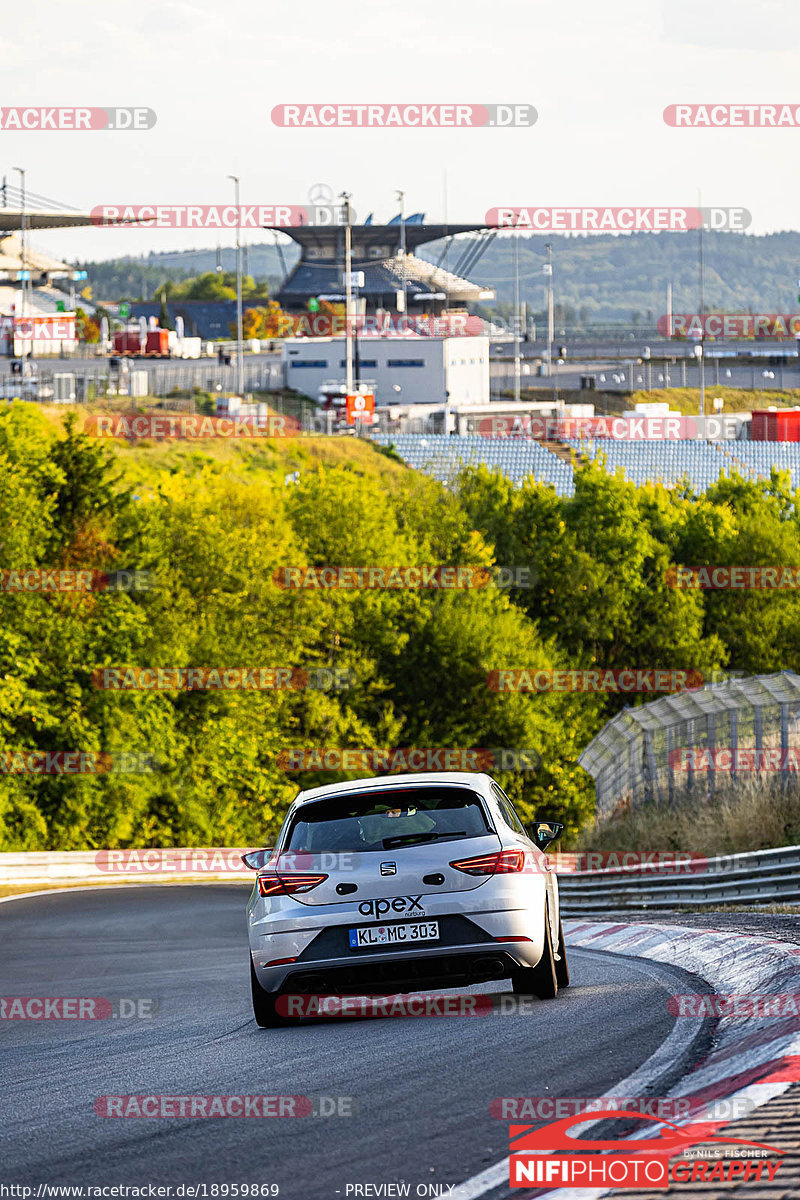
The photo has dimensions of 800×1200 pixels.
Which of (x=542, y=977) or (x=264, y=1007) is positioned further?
(x=542, y=977)

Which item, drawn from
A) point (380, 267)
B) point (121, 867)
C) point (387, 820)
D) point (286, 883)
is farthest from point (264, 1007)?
point (380, 267)

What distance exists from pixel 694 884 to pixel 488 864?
11.5 metres

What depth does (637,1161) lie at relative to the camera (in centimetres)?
536

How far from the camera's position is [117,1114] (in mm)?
6906

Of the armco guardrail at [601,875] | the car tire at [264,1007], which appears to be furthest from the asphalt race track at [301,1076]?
the armco guardrail at [601,875]

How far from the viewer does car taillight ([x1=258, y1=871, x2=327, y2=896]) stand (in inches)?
360

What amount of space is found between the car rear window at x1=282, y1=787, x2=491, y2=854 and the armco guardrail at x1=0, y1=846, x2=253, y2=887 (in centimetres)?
2015

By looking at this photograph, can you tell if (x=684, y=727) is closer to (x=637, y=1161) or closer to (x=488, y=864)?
(x=488, y=864)

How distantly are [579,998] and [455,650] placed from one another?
44.4 metres

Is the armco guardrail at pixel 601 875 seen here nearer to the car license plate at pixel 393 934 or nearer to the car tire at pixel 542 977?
the car tire at pixel 542 977

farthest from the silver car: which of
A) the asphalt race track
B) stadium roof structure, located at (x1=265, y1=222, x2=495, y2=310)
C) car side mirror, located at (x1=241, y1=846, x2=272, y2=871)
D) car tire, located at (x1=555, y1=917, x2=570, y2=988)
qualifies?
stadium roof structure, located at (x1=265, y1=222, x2=495, y2=310)

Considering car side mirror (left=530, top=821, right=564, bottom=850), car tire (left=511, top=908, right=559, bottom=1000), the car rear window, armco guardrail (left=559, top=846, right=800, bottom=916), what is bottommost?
armco guardrail (left=559, top=846, right=800, bottom=916)

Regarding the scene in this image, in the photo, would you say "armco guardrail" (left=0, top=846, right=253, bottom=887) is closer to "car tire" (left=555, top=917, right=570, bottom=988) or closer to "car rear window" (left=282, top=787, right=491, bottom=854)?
"car tire" (left=555, top=917, right=570, bottom=988)

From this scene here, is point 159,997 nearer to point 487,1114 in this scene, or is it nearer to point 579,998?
point 579,998
